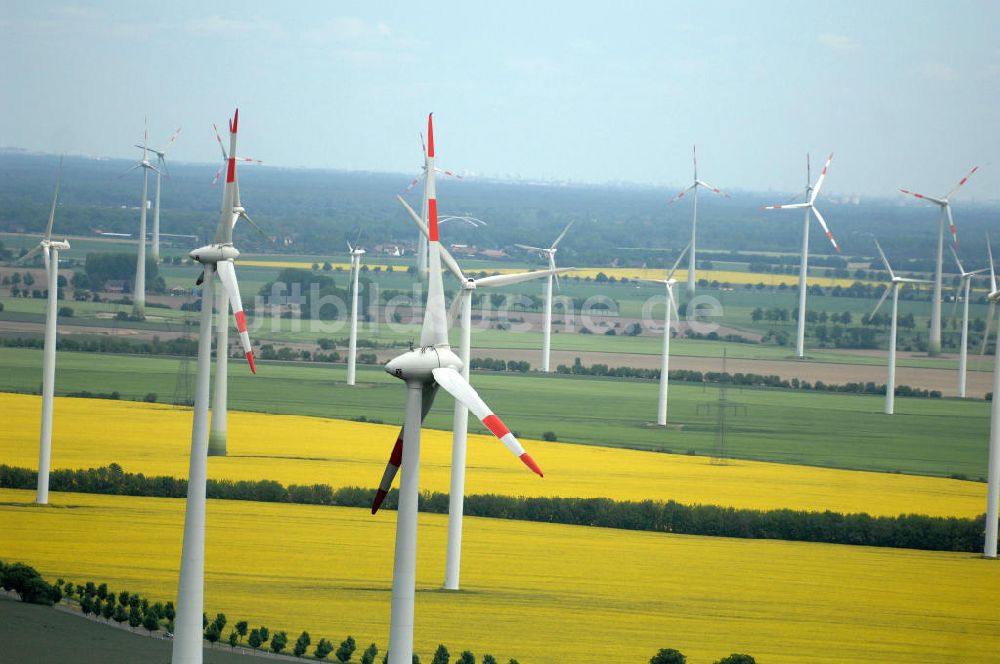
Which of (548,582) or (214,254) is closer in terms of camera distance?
(214,254)

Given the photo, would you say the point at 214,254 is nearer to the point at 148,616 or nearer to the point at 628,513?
the point at 148,616

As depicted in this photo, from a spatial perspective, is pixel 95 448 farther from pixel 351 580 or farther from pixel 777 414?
pixel 777 414

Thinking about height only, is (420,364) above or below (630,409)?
above

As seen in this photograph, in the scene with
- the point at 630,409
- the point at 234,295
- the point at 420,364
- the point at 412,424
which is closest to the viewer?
the point at 420,364

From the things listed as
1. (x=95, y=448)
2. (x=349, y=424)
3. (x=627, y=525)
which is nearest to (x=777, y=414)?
(x=349, y=424)

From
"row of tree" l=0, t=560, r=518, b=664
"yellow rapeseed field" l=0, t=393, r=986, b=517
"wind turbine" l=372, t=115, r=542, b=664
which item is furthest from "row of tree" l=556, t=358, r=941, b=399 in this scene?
"wind turbine" l=372, t=115, r=542, b=664

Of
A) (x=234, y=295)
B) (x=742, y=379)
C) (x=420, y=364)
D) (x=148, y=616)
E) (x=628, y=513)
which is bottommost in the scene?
(x=148, y=616)

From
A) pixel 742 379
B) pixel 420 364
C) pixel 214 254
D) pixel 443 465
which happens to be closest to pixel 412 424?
pixel 420 364
